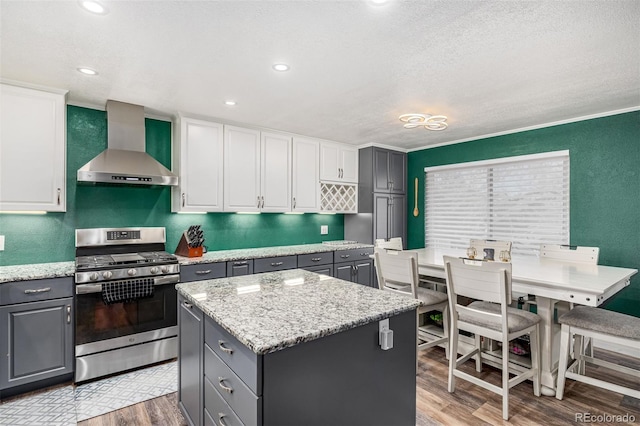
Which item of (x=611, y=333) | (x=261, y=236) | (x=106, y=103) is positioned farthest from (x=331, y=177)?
(x=611, y=333)

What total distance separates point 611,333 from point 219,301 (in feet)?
8.46

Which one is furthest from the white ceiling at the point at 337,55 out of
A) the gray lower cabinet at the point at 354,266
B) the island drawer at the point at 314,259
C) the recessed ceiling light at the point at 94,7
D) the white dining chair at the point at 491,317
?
the gray lower cabinet at the point at 354,266

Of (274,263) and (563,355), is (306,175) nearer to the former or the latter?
(274,263)

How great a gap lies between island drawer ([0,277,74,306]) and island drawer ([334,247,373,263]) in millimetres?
2853

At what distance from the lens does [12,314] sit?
2.38 metres

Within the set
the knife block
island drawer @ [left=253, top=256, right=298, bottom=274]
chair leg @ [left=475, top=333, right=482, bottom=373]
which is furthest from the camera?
island drawer @ [left=253, top=256, right=298, bottom=274]

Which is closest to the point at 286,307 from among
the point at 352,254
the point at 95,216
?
the point at 95,216

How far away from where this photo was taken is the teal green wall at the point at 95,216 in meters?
2.95

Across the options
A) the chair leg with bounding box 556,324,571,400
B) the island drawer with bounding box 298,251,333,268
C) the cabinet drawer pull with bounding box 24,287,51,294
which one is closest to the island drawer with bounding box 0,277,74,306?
the cabinet drawer pull with bounding box 24,287,51,294

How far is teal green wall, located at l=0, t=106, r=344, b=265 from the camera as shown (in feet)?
9.69

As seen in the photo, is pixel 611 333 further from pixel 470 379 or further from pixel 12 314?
pixel 12 314

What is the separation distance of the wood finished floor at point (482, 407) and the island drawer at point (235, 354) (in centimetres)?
105

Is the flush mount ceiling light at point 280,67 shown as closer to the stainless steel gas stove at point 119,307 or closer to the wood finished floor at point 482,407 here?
the stainless steel gas stove at point 119,307

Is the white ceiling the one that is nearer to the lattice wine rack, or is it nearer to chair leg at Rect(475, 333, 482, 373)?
the lattice wine rack
